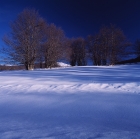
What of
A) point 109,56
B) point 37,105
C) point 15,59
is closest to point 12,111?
point 37,105

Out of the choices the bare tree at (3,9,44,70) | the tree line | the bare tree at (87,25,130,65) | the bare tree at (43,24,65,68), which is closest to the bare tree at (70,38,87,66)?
the tree line

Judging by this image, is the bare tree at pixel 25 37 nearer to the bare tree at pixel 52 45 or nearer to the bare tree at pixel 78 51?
the bare tree at pixel 52 45

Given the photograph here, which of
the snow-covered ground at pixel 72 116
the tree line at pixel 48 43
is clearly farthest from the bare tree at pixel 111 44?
the snow-covered ground at pixel 72 116

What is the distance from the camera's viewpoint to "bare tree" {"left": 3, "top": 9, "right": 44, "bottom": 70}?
38.4 feet

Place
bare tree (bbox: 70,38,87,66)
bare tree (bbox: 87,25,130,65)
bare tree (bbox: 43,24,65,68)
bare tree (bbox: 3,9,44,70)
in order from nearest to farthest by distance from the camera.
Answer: bare tree (bbox: 3,9,44,70)
bare tree (bbox: 43,24,65,68)
bare tree (bbox: 87,25,130,65)
bare tree (bbox: 70,38,87,66)

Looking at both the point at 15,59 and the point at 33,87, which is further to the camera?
the point at 15,59

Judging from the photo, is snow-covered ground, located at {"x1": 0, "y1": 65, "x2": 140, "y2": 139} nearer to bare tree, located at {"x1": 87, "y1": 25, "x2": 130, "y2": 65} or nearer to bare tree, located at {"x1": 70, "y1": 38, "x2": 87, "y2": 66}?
bare tree, located at {"x1": 87, "y1": 25, "x2": 130, "y2": 65}

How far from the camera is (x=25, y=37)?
11.7 metres

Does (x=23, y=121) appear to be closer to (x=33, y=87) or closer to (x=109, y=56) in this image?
(x=33, y=87)

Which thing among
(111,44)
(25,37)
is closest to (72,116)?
(25,37)

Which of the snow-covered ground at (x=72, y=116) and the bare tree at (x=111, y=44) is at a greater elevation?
the bare tree at (x=111, y=44)

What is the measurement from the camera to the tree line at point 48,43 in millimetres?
11766

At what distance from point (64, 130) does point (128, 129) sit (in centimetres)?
75

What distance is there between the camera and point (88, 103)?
7.47ft
